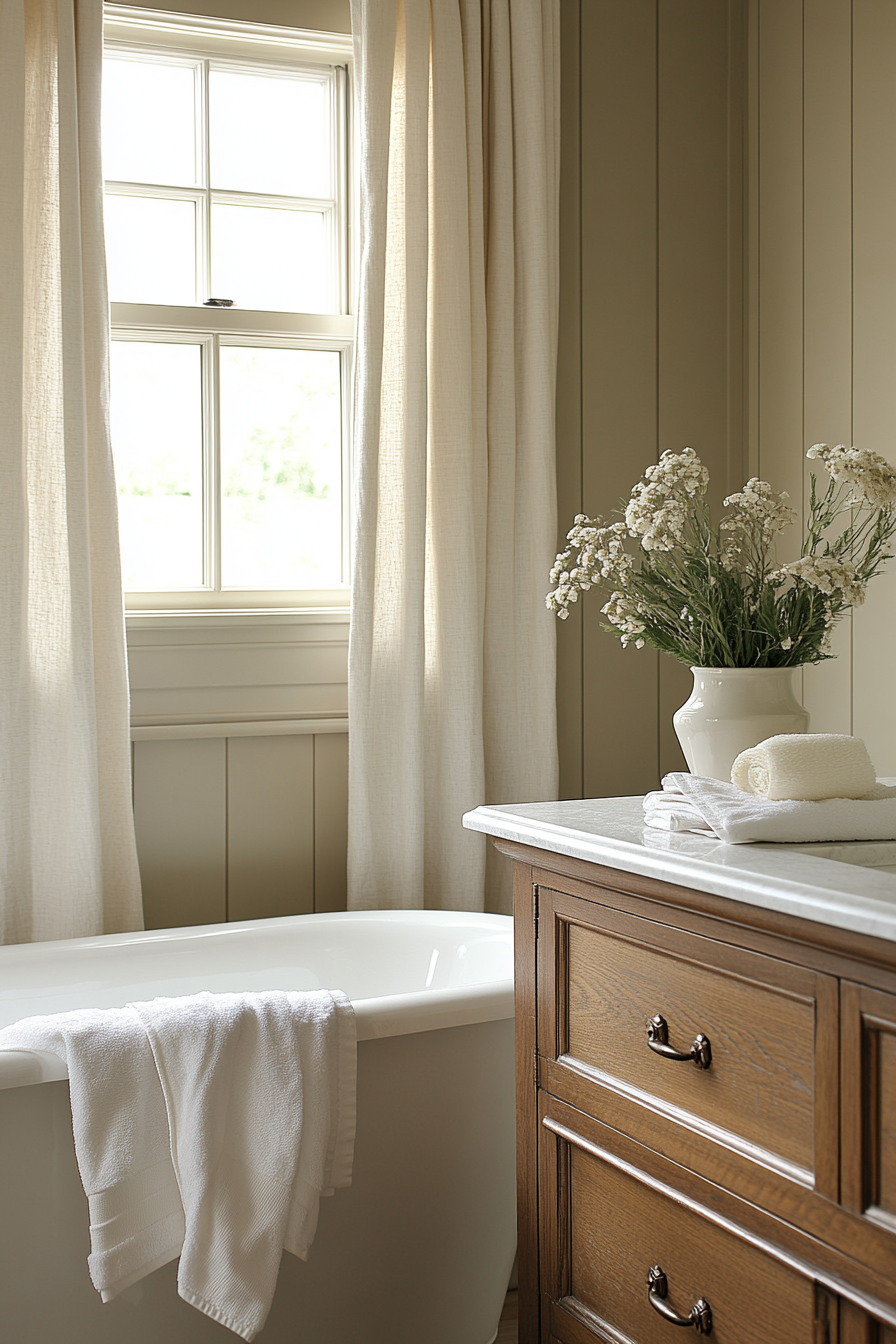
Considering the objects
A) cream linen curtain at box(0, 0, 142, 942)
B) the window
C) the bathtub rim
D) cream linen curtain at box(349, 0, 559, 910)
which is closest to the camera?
the bathtub rim

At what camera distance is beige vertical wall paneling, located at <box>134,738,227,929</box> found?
2.40 m

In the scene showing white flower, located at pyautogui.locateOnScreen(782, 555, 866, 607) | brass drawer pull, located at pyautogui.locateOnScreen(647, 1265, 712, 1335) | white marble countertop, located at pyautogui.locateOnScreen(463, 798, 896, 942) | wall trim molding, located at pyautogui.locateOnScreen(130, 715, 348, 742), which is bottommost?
brass drawer pull, located at pyautogui.locateOnScreen(647, 1265, 712, 1335)

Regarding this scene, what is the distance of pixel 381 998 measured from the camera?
1.66m

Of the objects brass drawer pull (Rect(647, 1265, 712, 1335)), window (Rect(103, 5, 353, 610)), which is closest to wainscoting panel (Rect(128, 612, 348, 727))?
window (Rect(103, 5, 353, 610))

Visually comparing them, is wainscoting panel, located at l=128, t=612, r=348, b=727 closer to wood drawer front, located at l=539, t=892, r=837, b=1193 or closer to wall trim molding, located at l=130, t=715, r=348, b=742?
wall trim molding, located at l=130, t=715, r=348, b=742

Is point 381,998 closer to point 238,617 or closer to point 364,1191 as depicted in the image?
point 364,1191

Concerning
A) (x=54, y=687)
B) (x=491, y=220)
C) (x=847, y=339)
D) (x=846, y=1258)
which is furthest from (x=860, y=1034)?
(x=491, y=220)

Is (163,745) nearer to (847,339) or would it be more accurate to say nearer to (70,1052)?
(70,1052)

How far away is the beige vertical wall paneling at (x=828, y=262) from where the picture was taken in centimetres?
238

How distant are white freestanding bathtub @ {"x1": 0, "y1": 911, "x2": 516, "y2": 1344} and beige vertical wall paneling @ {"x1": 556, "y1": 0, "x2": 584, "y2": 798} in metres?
0.77

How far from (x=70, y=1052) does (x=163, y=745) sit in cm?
103

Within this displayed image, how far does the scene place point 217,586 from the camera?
2.54m

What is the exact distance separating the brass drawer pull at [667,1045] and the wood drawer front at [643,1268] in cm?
14

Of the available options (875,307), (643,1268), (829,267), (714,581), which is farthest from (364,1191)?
(829,267)
